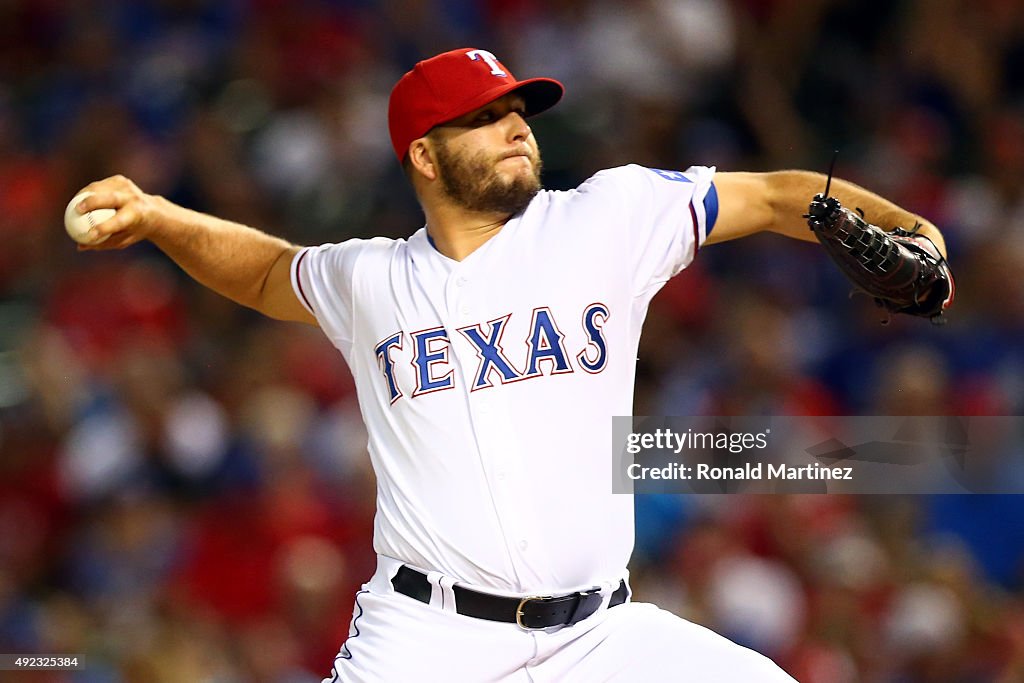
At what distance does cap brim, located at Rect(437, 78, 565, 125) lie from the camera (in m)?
2.81

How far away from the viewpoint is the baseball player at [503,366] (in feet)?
8.41

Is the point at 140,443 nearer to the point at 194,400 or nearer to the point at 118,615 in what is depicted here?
the point at 194,400

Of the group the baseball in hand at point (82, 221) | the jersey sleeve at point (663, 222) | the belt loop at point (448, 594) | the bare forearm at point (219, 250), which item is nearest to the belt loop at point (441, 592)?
the belt loop at point (448, 594)

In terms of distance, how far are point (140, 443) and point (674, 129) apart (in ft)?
8.36

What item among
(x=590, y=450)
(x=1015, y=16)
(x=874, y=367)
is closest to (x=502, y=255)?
(x=590, y=450)

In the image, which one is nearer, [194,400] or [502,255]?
[502,255]

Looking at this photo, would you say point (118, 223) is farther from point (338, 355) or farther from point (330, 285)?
point (338, 355)

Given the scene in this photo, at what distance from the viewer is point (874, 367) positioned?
5074 mm

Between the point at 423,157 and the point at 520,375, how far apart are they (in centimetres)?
61

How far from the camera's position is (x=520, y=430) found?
262 cm

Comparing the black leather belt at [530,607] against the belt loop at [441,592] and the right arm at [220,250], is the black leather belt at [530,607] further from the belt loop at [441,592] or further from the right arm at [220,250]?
the right arm at [220,250]

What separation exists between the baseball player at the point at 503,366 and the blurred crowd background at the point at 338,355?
202 centimetres
